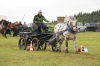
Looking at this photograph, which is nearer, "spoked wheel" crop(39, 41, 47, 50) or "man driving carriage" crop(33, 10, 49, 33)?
"man driving carriage" crop(33, 10, 49, 33)

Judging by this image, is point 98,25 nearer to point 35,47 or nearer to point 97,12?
point 35,47

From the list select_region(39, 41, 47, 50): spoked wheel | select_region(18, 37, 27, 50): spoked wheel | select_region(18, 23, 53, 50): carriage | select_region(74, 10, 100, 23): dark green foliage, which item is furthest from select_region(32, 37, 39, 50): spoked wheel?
select_region(74, 10, 100, 23): dark green foliage

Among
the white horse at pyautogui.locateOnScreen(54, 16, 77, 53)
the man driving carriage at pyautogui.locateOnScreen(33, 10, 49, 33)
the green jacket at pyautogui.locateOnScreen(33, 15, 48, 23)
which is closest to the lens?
the white horse at pyautogui.locateOnScreen(54, 16, 77, 53)

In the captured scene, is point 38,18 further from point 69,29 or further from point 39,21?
point 69,29

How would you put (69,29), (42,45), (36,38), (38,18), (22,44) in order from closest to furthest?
(69,29) → (36,38) → (38,18) → (42,45) → (22,44)

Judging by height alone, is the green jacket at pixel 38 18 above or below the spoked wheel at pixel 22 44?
above

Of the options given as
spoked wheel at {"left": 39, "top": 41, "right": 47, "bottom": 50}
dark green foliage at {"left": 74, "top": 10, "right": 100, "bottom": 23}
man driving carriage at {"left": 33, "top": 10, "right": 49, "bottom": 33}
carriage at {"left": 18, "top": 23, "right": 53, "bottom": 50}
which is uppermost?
dark green foliage at {"left": 74, "top": 10, "right": 100, "bottom": 23}

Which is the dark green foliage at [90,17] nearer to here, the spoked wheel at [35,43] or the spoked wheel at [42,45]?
the spoked wheel at [42,45]

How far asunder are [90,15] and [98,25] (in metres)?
83.3

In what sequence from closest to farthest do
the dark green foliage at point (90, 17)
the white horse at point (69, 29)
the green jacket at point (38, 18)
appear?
the white horse at point (69, 29) < the green jacket at point (38, 18) < the dark green foliage at point (90, 17)

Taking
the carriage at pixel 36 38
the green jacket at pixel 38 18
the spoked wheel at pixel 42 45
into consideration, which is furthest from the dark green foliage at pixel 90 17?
the green jacket at pixel 38 18

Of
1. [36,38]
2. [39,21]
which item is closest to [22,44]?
[36,38]

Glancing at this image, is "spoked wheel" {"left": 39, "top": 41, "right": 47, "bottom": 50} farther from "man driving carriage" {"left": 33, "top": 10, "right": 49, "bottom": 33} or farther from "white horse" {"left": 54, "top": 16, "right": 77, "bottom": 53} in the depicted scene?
"white horse" {"left": 54, "top": 16, "right": 77, "bottom": 53}

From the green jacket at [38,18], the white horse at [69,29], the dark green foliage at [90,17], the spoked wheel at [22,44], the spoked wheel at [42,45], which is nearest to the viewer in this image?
the white horse at [69,29]
